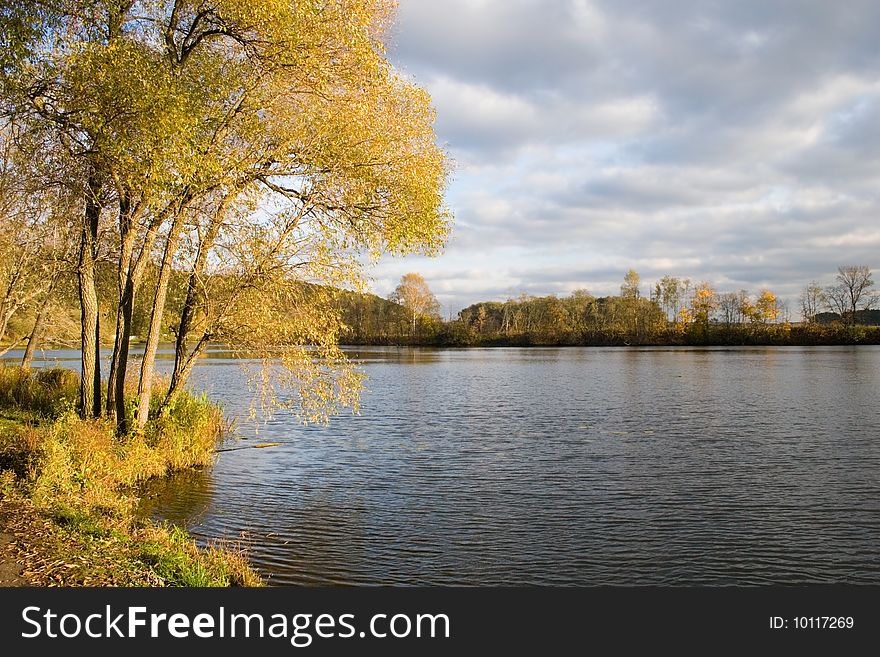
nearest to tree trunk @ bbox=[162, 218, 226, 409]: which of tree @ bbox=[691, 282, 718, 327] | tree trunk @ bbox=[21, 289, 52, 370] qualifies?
tree trunk @ bbox=[21, 289, 52, 370]

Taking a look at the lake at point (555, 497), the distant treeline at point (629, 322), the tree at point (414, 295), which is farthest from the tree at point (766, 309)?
the lake at point (555, 497)


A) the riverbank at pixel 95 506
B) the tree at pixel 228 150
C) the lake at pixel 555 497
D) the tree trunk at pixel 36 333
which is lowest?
the lake at pixel 555 497

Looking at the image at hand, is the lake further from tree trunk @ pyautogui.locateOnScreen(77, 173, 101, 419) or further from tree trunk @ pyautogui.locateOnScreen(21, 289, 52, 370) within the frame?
tree trunk @ pyautogui.locateOnScreen(21, 289, 52, 370)

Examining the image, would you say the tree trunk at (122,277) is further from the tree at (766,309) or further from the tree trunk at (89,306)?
the tree at (766,309)

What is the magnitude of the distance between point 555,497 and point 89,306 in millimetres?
12144

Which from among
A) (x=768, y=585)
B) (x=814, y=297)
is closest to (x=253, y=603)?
(x=768, y=585)

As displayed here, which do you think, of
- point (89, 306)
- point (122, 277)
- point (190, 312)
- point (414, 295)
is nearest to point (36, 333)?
point (89, 306)

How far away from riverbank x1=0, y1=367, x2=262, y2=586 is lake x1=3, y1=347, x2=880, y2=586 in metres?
0.95

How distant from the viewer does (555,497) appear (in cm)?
1523

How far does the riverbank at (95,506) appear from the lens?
7.88 meters

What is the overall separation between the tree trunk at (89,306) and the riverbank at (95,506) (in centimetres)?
116

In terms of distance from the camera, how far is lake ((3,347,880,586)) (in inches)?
435

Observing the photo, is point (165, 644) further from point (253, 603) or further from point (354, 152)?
point (354, 152)

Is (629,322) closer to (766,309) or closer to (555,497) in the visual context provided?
(766,309)
